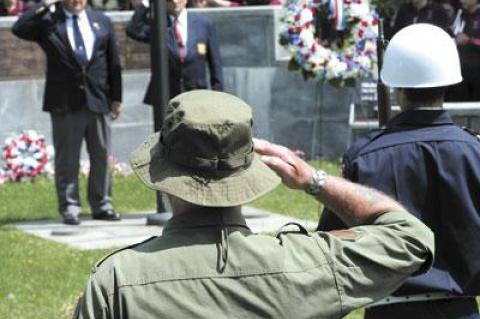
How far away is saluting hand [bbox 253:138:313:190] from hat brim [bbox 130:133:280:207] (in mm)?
156

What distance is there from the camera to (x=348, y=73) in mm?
13352

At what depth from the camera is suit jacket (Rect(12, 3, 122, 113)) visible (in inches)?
420

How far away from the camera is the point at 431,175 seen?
14.1 ft

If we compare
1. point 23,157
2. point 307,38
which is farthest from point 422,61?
point 23,157

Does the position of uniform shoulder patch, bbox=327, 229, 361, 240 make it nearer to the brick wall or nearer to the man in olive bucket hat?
the man in olive bucket hat

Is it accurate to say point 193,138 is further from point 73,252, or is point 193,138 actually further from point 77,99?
point 77,99

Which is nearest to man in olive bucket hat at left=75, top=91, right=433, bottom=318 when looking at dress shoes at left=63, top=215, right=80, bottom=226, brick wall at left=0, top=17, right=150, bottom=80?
dress shoes at left=63, top=215, right=80, bottom=226

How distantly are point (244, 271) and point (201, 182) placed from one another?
23cm

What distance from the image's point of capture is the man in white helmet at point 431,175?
4.23 metres

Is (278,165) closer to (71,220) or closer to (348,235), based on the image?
(348,235)

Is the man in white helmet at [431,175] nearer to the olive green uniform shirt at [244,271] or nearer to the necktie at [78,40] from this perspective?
the olive green uniform shirt at [244,271]

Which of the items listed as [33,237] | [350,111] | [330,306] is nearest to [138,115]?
[350,111]

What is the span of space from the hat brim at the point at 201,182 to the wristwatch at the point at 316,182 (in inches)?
11.7

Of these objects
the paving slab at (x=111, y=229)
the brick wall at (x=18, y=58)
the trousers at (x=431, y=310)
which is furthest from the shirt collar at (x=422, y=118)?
the brick wall at (x=18, y=58)
